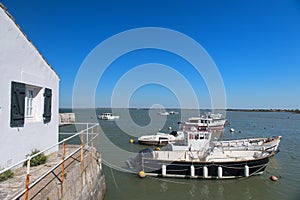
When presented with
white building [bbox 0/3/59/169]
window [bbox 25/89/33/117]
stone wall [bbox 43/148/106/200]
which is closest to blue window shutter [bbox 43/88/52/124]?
white building [bbox 0/3/59/169]

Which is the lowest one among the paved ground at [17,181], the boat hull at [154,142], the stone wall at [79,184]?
the boat hull at [154,142]

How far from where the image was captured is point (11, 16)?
6203mm

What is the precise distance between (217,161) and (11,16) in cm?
1339

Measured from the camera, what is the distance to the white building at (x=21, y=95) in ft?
19.3

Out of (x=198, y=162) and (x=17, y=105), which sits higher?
(x=17, y=105)

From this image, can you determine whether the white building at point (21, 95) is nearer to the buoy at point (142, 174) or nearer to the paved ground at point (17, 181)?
the paved ground at point (17, 181)

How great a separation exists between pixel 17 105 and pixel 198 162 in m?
11.0

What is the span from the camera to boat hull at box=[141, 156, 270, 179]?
45.6ft

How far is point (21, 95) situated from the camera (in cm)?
657

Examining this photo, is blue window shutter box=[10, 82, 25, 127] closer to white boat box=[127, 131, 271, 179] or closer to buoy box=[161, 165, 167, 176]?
white boat box=[127, 131, 271, 179]

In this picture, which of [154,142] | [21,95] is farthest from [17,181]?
[154,142]

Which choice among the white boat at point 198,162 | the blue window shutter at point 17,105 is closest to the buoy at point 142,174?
the white boat at point 198,162

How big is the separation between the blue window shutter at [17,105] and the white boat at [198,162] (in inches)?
364

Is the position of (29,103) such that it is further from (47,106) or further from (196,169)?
(196,169)
